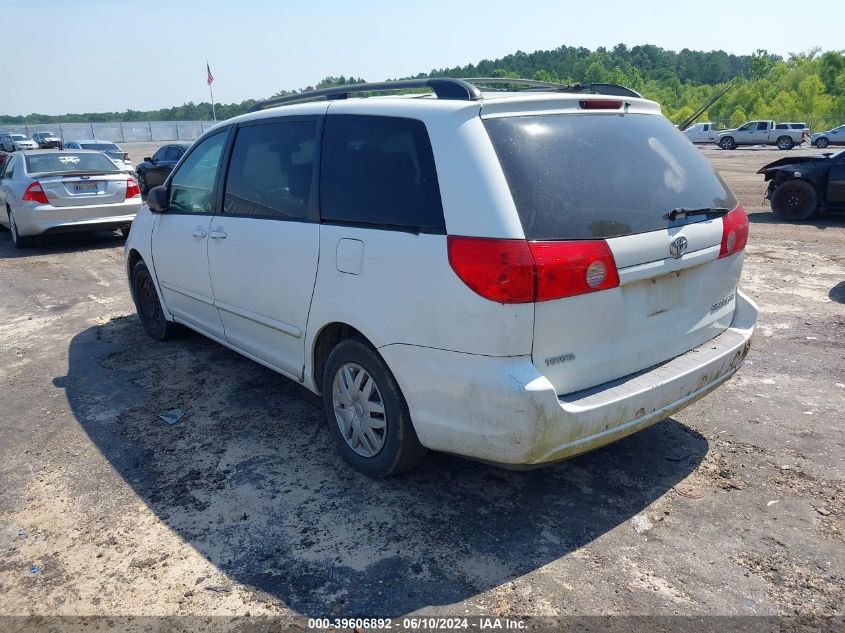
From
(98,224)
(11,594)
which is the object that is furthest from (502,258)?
(98,224)

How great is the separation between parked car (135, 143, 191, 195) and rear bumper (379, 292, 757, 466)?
633 inches

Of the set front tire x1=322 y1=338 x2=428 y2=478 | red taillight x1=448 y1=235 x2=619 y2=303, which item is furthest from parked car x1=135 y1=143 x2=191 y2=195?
red taillight x1=448 y1=235 x2=619 y2=303

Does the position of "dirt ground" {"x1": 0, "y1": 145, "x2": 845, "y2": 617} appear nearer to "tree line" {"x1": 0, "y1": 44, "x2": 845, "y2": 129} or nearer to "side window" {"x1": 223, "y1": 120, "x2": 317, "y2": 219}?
"side window" {"x1": 223, "y1": 120, "x2": 317, "y2": 219}

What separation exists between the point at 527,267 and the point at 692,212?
1.09m

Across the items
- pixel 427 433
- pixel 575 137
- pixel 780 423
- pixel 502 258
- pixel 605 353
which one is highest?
pixel 575 137

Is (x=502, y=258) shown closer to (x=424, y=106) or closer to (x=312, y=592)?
(x=424, y=106)

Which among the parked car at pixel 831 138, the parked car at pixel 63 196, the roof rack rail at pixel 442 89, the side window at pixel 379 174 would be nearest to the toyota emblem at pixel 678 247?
the roof rack rail at pixel 442 89

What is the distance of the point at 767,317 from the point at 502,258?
4484mm

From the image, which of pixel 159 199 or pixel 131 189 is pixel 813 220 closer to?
pixel 159 199

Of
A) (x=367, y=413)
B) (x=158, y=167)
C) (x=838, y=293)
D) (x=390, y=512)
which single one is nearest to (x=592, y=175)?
(x=367, y=413)

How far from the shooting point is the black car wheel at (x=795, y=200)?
11.4m

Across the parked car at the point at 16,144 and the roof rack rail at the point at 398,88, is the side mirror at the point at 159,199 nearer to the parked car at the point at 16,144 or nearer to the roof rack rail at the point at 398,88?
the roof rack rail at the point at 398,88

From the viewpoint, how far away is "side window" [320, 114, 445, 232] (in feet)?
9.78

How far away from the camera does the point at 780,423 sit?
402 cm
